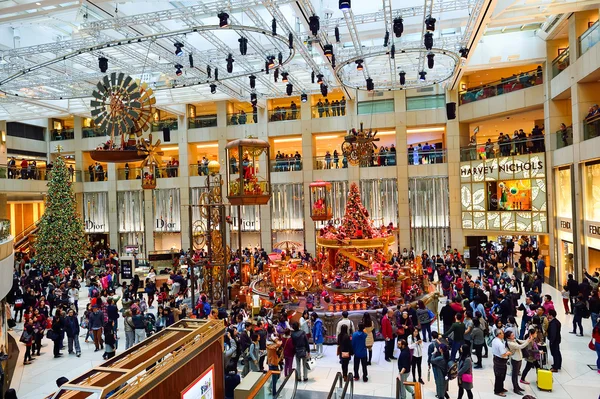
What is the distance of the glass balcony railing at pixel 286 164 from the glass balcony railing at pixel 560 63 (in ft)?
42.1

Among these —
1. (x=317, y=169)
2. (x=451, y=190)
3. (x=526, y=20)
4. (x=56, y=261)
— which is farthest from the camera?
(x=317, y=169)

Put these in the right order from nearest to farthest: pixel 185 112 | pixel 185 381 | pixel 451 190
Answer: pixel 185 381 → pixel 451 190 → pixel 185 112

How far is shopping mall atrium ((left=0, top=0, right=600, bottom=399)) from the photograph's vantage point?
8875mm

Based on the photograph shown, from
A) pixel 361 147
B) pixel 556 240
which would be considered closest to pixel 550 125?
pixel 556 240

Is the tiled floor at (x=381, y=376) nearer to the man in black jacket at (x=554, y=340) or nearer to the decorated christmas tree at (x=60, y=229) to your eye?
the man in black jacket at (x=554, y=340)

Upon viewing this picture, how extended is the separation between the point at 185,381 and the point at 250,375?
1431 millimetres

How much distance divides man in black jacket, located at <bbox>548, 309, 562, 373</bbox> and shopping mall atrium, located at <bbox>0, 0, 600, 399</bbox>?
21 cm

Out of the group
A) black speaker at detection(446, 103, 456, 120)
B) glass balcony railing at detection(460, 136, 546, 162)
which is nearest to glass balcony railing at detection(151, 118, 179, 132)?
black speaker at detection(446, 103, 456, 120)

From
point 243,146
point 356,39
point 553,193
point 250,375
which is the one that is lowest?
point 250,375

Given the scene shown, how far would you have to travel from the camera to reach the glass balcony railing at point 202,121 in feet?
88.6

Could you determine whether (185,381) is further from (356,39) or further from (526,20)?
(526,20)

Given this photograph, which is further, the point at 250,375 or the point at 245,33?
the point at 245,33

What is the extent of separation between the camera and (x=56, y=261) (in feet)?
69.3

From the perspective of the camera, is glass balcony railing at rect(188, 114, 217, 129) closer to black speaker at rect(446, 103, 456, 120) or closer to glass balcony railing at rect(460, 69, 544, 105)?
black speaker at rect(446, 103, 456, 120)
